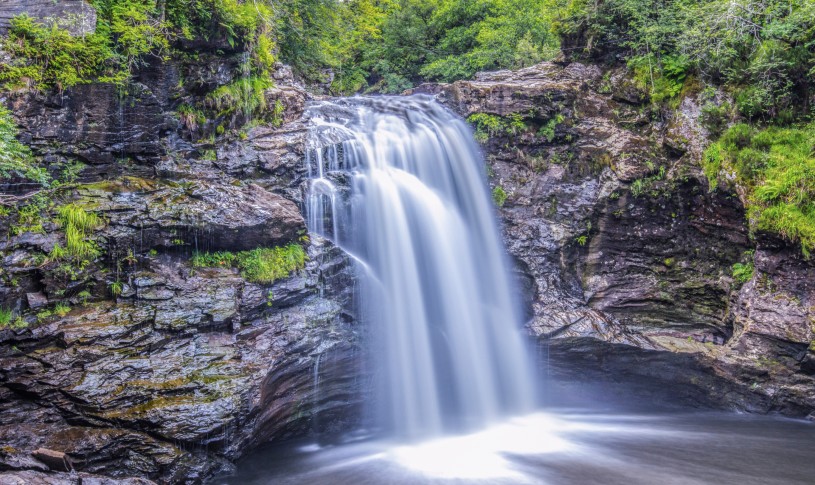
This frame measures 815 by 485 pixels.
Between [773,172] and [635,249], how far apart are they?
273 centimetres

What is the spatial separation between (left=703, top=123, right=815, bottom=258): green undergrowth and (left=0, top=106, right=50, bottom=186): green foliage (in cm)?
1186

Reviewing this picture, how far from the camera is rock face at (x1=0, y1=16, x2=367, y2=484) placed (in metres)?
5.41

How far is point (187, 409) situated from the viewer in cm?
573

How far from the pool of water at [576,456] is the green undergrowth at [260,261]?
2825 mm

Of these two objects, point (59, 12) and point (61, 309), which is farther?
point (59, 12)

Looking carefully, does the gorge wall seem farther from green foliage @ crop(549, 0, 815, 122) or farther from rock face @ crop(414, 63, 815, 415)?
green foliage @ crop(549, 0, 815, 122)

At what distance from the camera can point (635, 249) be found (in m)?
9.49

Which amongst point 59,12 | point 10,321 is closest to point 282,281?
point 10,321

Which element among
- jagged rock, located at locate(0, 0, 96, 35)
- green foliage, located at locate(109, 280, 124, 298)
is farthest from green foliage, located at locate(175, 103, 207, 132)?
green foliage, located at locate(109, 280, 124, 298)

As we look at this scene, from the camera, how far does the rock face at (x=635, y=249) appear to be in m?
7.80

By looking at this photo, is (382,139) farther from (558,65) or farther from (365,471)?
(365,471)

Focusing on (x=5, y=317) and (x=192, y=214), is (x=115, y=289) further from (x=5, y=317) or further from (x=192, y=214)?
(x=192, y=214)

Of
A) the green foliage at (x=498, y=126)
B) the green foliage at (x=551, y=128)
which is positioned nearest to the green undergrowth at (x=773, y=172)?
the green foliage at (x=551, y=128)

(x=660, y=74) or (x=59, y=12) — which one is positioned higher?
(x=59, y=12)
